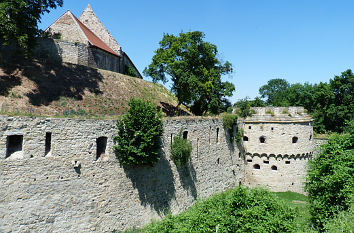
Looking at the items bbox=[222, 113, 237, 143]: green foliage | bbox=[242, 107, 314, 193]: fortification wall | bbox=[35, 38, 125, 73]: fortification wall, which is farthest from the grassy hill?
bbox=[242, 107, 314, 193]: fortification wall

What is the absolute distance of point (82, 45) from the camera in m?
30.3

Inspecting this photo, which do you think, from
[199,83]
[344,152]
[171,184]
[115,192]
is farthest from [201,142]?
[344,152]

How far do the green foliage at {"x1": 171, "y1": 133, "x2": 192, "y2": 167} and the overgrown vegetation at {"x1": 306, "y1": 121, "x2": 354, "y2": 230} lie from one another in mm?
8972

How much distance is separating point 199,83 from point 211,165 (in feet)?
28.2

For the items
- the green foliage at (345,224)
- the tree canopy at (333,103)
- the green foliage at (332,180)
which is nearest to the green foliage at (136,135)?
the green foliage at (332,180)

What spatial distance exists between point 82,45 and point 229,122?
58.6ft

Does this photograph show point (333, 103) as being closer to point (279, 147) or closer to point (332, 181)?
point (279, 147)

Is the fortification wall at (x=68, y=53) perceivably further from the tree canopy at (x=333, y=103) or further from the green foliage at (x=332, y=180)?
the tree canopy at (x=333, y=103)

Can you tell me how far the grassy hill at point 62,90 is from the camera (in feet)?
71.5

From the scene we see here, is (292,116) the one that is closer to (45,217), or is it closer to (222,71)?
(222,71)

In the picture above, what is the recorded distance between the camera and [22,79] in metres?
23.9

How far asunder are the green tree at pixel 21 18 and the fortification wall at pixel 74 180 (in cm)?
968

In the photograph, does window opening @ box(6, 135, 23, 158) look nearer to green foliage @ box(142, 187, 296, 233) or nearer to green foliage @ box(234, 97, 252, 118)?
green foliage @ box(142, 187, 296, 233)

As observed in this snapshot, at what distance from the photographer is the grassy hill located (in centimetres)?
2180
